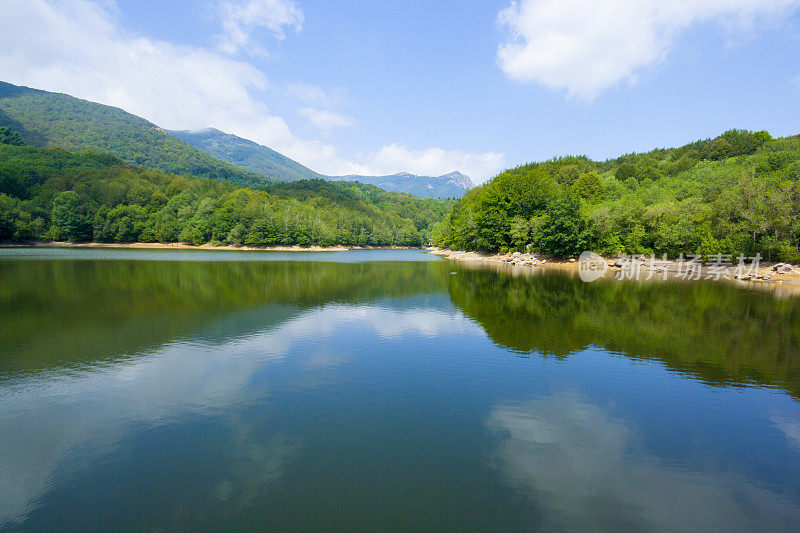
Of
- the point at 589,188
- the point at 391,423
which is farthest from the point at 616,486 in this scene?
the point at 589,188

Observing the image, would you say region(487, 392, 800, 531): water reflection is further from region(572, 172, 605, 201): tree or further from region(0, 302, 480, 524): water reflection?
region(572, 172, 605, 201): tree

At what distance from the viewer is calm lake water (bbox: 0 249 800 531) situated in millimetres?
6191

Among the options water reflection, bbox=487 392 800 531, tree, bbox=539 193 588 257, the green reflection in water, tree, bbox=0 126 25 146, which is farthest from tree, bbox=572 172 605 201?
tree, bbox=0 126 25 146

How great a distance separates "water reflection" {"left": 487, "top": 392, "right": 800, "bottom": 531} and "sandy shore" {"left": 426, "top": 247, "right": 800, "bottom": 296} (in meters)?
36.8

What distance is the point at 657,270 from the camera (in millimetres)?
54625

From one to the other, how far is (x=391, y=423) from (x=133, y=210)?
4723 inches

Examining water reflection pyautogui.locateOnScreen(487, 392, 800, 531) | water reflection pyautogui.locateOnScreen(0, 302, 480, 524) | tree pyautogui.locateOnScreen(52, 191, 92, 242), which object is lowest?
water reflection pyautogui.locateOnScreen(0, 302, 480, 524)

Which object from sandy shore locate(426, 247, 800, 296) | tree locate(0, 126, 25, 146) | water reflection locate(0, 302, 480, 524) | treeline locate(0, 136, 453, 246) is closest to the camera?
water reflection locate(0, 302, 480, 524)

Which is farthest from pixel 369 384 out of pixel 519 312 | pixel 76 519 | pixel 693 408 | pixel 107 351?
pixel 519 312

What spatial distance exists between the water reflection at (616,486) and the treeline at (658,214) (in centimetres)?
5307

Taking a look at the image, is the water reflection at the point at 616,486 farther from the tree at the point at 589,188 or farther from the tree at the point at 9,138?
the tree at the point at 9,138

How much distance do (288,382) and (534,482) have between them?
7.70 m

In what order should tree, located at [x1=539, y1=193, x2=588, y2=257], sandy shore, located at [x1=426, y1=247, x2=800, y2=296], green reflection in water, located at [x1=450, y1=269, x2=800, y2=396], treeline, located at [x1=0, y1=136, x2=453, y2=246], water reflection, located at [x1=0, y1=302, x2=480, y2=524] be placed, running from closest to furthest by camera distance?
1. water reflection, located at [x1=0, y1=302, x2=480, y2=524]
2. green reflection in water, located at [x1=450, y1=269, x2=800, y2=396]
3. sandy shore, located at [x1=426, y1=247, x2=800, y2=296]
4. tree, located at [x1=539, y1=193, x2=588, y2=257]
5. treeline, located at [x1=0, y1=136, x2=453, y2=246]

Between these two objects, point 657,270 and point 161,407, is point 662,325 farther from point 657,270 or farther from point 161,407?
point 657,270
